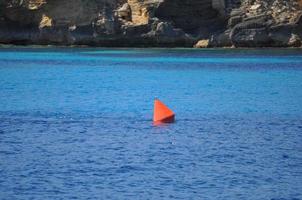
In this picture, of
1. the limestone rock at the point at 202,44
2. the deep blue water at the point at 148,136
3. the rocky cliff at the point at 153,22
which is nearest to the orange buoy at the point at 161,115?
the deep blue water at the point at 148,136

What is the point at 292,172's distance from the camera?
22641mm

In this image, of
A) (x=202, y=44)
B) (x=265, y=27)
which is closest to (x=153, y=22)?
(x=202, y=44)

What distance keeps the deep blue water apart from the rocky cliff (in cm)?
3224

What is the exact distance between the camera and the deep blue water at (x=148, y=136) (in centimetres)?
2083

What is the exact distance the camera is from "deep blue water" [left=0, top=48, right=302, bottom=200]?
20.8 m

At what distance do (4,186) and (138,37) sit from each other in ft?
250

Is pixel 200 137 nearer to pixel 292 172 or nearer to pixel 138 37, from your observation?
pixel 292 172

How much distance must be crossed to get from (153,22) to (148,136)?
6626cm

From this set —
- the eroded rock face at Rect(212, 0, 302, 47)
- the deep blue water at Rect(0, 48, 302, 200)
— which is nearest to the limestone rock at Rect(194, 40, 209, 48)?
the eroded rock face at Rect(212, 0, 302, 47)

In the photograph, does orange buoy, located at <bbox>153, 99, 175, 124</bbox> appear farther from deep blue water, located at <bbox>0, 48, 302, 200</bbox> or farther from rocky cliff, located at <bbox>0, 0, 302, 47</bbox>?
rocky cliff, located at <bbox>0, 0, 302, 47</bbox>

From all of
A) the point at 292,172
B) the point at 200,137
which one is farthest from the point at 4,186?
the point at 200,137

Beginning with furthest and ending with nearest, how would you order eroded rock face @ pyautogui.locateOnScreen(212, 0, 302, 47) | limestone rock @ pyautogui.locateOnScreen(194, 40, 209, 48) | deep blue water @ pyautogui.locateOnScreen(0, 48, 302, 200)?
1. limestone rock @ pyautogui.locateOnScreen(194, 40, 209, 48)
2. eroded rock face @ pyautogui.locateOnScreen(212, 0, 302, 47)
3. deep blue water @ pyautogui.locateOnScreen(0, 48, 302, 200)

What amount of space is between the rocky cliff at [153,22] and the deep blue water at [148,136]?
32.2 m

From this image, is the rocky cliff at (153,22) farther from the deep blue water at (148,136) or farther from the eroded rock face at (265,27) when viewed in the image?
the deep blue water at (148,136)
